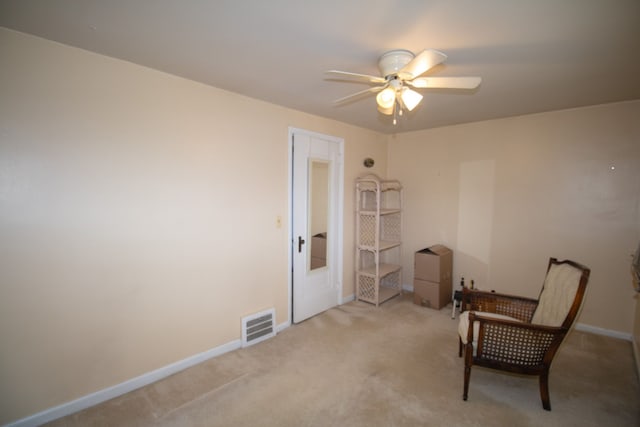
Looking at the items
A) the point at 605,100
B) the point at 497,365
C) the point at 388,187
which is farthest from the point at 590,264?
the point at 388,187

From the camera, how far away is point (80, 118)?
1966 mm

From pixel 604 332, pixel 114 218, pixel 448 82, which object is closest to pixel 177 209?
pixel 114 218

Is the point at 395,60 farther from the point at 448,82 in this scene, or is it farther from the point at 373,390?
the point at 373,390

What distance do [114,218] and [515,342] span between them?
3014mm

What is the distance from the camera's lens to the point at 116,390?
85.7 inches

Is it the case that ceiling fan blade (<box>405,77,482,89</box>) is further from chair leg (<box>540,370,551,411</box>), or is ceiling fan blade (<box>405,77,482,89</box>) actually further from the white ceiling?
chair leg (<box>540,370,551,411</box>)

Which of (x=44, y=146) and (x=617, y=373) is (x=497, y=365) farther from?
(x=44, y=146)

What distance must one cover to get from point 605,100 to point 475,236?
1902mm

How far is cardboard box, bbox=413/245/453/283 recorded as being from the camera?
3.77 meters

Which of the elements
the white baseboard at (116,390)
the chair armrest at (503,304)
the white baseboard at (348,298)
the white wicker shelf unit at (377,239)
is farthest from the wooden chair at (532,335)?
the white baseboard at (116,390)

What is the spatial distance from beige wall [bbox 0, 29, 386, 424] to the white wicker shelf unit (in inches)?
62.6

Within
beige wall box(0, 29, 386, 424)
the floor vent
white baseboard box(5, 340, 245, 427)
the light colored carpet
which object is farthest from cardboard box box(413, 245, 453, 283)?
white baseboard box(5, 340, 245, 427)

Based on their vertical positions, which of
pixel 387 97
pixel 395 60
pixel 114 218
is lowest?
pixel 114 218

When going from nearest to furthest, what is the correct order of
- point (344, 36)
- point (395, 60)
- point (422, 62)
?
point (422, 62) < point (344, 36) < point (395, 60)
